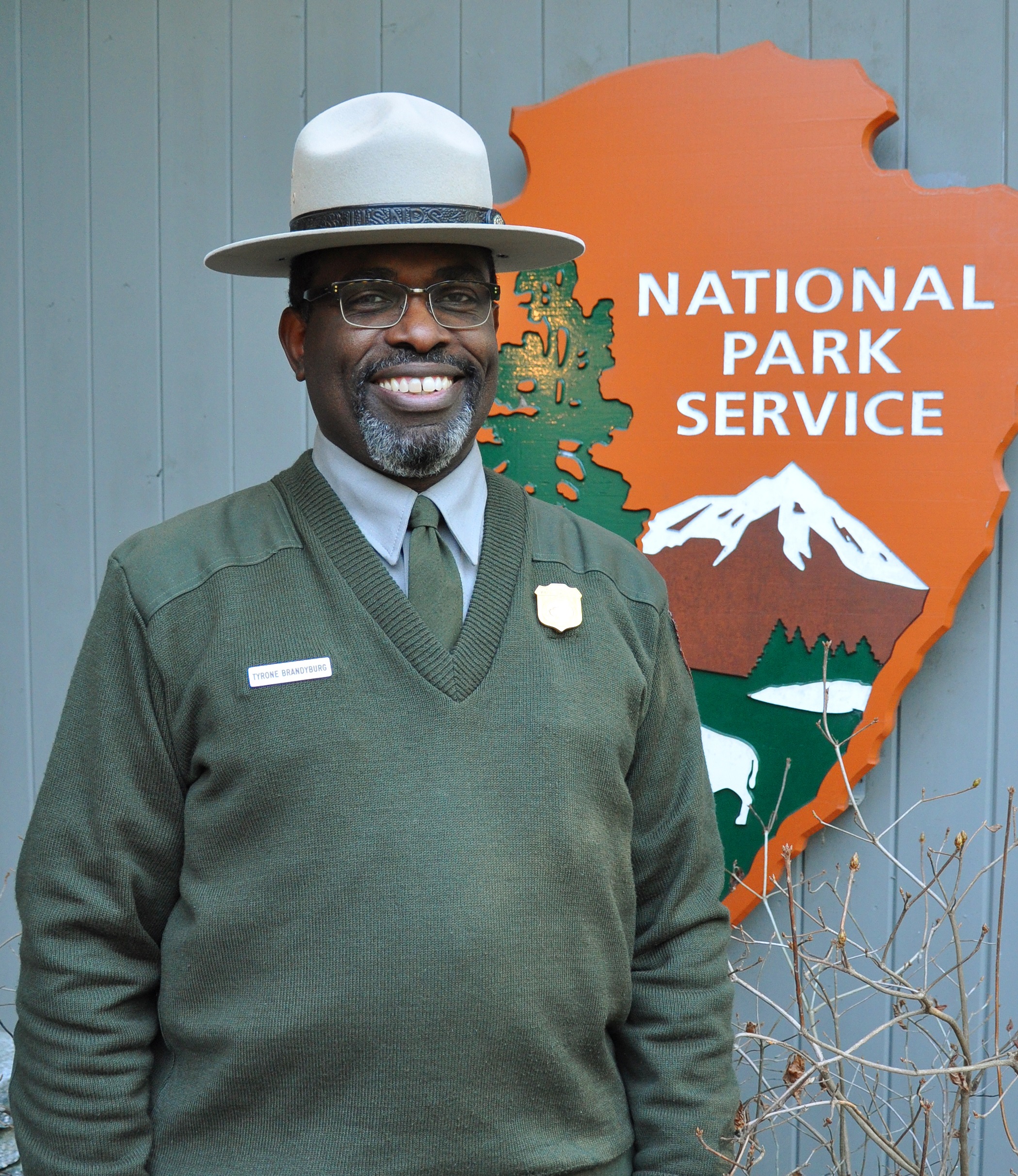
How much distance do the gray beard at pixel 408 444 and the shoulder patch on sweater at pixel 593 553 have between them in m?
0.17

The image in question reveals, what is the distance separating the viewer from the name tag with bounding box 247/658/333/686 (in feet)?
4.71

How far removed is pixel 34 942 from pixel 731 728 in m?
1.41

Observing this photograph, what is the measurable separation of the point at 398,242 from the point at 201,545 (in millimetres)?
443

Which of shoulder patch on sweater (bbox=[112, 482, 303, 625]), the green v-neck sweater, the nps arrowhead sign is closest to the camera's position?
the green v-neck sweater

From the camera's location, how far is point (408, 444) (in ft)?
5.08

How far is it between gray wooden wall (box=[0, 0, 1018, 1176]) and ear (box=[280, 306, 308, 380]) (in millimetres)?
1108

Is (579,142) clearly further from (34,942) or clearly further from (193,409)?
(34,942)

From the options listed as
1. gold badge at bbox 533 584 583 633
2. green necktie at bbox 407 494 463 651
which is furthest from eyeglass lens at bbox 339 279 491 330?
gold badge at bbox 533 584 583 633

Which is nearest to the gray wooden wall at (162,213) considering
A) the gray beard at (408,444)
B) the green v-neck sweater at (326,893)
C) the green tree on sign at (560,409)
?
the green tree on sign at (560,409)

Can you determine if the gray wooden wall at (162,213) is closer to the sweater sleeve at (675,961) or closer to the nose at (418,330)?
the sweater sleeve at (675,961)

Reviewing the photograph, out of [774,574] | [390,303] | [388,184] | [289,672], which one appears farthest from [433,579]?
[774,574]

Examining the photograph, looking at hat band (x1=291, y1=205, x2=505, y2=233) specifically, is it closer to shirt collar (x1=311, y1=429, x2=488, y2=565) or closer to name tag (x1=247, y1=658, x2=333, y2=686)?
shirt collar (x1=311, y1=429, x2=488, y2=565)

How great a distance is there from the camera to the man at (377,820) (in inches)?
54.3

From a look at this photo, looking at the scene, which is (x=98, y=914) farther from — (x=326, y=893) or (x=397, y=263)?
(x=397, y=263)
